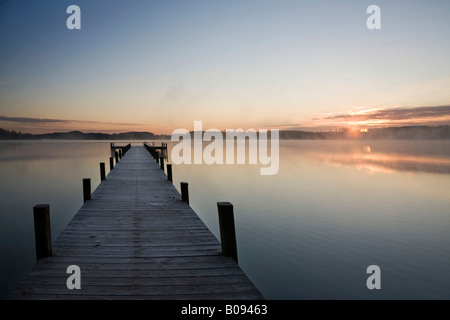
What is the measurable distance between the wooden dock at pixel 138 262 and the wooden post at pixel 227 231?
0.17 metres

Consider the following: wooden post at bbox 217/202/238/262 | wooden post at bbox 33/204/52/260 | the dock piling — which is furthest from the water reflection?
wooden post at bbox 33/204/52/260

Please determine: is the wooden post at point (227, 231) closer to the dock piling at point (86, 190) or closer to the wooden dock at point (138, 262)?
the wooden dock at point (138, 262)

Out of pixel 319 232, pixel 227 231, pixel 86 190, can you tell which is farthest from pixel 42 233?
pixel 319 232

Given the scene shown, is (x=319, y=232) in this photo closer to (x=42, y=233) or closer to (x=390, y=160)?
(x=42, y=233)

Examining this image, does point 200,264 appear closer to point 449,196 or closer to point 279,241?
point 279,241

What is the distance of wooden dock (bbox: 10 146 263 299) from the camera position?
152 inches

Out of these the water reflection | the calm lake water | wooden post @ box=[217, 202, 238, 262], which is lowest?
the calm lake water

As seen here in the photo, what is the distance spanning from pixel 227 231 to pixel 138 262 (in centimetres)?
163

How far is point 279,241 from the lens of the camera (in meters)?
10.3

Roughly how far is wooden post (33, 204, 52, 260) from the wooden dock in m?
0.17

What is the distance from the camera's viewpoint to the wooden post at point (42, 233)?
16.0ft

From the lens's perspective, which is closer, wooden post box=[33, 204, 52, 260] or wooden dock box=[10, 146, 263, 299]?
wooden dock box=[10, 146, 263, 299]

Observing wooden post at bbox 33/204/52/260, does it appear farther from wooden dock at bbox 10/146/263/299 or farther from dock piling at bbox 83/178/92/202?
dock piling at bbox 83/178/92/202

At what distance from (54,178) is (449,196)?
3163 centimetres
